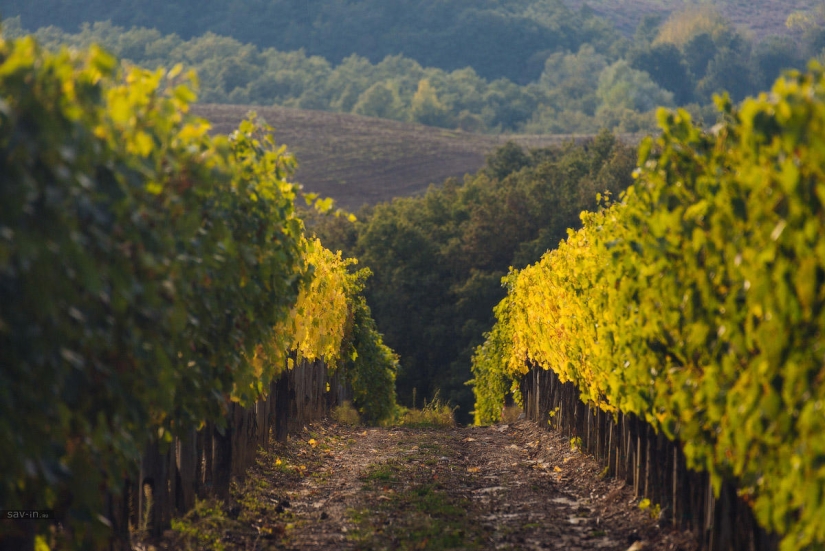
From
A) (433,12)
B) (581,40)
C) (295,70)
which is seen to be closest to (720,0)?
(581,40)

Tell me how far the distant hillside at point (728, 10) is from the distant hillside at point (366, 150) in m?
78.1

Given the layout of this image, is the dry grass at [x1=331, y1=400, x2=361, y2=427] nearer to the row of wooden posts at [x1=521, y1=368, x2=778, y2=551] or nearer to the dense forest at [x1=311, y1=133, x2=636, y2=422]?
the row of wooden posts at [x1=521, y1=368, x2=778, y2=551]

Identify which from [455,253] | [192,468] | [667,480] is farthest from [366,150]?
[667,480]

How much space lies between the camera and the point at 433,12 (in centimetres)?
16612

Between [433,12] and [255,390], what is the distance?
16473 centimetres

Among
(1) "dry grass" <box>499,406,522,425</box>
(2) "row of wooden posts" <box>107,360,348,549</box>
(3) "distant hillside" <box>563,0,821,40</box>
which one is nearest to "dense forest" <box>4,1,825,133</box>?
(3) "distant hillside" <box>563,0,821,40</box>

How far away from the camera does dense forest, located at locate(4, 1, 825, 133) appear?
131875mm

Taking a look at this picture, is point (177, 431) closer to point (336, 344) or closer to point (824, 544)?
point (824, 544)

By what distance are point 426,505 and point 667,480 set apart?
7.58ft

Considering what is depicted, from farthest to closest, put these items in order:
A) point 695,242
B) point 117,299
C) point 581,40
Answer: point 581,40 → point 695,242 → point 117,299

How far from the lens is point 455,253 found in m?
53.2

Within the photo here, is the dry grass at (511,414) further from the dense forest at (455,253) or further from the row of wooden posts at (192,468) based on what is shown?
the dense forest at (455,253)

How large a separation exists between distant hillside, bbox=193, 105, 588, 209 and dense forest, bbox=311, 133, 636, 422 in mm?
18792

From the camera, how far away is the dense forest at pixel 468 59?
433 ft
